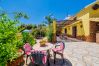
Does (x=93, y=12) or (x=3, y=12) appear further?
(x=93, y=12)

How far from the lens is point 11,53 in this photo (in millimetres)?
4824

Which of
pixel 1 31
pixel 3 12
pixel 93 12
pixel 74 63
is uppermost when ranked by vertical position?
pixel 93 12

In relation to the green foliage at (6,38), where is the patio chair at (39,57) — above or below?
below

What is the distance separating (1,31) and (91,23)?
19798mm

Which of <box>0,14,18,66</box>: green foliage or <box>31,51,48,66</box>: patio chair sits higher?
<box>0,14,18,66</box>: green foliage

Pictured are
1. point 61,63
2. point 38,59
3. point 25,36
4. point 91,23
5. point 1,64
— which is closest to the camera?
point 1,64

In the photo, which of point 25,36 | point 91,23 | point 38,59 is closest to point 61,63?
point 38,59

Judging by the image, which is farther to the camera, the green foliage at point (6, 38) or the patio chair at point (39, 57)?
the patio chair at point (39, 57)

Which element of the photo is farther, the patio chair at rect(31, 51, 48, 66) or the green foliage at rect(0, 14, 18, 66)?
the patio chair at rect(31, 51, 48, 66)

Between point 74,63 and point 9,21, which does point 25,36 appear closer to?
point 74,63

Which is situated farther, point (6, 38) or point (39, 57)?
point (39, 57)

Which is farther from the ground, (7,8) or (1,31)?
(7,8)

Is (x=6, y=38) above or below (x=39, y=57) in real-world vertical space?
above

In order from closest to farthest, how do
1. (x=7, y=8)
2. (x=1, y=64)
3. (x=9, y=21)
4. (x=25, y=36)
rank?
(x=1, y=64), (x=9, y=21), (x=7, y=8), (x=25, y=36)
